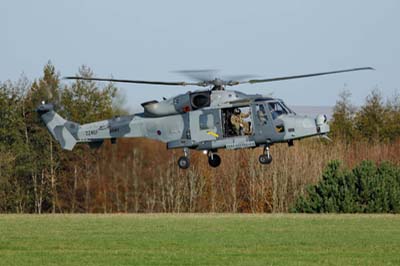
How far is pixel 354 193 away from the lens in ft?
176

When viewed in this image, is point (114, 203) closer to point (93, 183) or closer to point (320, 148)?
point (93, 183)

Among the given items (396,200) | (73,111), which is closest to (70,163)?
(73,111)

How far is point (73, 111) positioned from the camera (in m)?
58.6

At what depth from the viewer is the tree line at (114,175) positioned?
55.2m

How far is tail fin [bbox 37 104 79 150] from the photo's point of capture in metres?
39.6

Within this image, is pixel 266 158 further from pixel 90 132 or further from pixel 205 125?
pixel 90 132

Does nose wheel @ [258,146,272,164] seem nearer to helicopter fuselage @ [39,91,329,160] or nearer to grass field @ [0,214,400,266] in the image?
helicopter fuselage @ [39,91,329,160]

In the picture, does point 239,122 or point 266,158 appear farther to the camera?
point 239,122

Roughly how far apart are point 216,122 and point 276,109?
199 cm

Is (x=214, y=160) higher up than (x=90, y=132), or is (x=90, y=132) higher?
(x=90, y=132)

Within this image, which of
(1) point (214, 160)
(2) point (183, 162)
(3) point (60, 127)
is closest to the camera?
(2) point (183, 162)

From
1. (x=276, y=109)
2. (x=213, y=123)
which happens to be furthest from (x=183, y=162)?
(x=276, y=109)

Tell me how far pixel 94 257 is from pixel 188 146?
392 inches

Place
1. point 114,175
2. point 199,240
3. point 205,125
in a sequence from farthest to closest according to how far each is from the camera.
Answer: point 114,175 → point 205,125 → point 199,240
